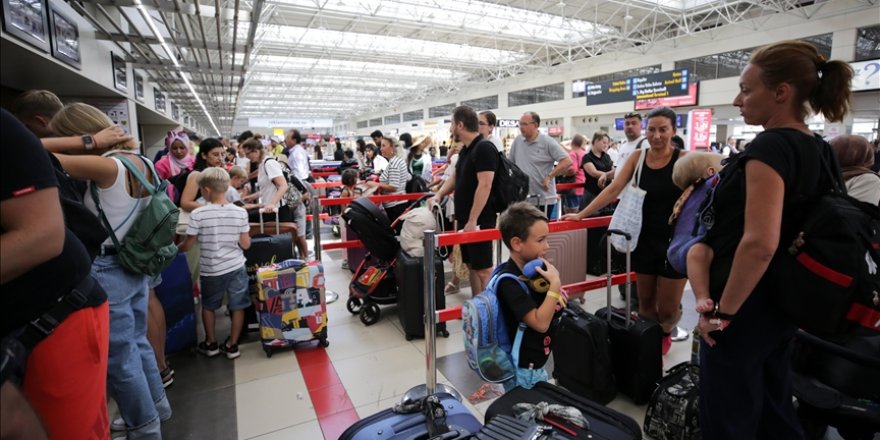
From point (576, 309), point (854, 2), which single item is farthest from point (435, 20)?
point (576, 309)

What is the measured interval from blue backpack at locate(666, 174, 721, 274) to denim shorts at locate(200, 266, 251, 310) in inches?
106

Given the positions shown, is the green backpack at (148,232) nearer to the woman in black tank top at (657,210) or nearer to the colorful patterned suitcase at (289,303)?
the colorful patterned suitcase at (289,303)

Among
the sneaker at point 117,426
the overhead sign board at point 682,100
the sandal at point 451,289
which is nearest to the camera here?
the sneaker at point 117,426

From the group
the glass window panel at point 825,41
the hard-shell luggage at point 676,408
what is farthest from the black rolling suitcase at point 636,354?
the glass window panel at point 825,41

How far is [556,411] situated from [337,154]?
12598mm

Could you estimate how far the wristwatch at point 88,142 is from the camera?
1.79m

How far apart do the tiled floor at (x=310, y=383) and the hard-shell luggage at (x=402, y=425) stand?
90 cm

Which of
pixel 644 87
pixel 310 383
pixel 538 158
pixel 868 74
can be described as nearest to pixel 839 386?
pixel 310 383

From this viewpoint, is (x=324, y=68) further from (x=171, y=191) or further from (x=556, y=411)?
(x=556, y=411)

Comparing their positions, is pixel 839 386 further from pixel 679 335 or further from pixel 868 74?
pixel 868 74

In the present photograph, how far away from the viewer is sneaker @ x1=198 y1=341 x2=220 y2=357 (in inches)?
123

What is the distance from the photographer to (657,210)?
101 inches

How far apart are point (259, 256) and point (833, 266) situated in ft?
10.9

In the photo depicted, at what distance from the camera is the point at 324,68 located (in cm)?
2536
